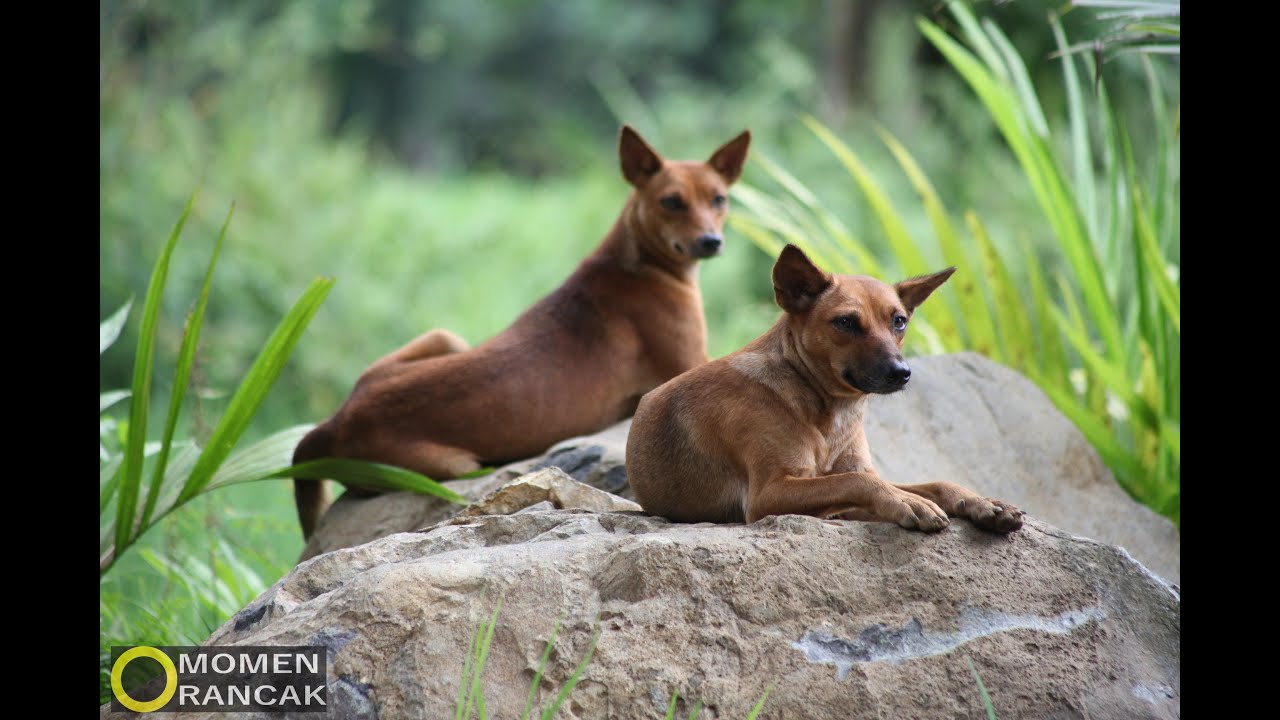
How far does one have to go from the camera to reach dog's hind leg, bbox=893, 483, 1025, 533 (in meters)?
2.97

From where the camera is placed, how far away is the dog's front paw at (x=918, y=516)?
2938mm

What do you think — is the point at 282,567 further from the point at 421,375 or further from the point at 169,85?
the point at 169,85

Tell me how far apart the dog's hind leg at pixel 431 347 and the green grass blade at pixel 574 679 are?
267 centimetres

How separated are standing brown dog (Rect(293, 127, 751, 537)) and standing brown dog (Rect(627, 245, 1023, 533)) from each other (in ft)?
4.73

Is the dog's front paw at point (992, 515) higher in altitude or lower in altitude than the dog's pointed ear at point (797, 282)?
lower

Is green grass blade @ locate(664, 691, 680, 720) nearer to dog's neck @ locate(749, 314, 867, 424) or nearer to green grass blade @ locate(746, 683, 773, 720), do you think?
green grass blade @ locate(746, 683, 773, 720)

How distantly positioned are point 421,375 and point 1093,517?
2.70 m

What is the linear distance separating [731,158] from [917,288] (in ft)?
7.27

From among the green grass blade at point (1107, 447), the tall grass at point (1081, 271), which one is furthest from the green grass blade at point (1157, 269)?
the green grass blade at point (1107, 447)

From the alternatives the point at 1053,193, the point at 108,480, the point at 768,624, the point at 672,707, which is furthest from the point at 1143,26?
the point at 108,480

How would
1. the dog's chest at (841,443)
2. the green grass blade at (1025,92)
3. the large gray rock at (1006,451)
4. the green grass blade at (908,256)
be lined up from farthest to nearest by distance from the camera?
the green grass blade at (908,256) < the green grass blade at (1025,92) < the large gray rock at (1006,451) < the dog's chest at (841,443)

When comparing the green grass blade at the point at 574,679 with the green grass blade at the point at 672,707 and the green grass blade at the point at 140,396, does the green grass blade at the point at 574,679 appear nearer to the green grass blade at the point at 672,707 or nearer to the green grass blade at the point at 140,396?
the green grass blade at the point at 672,707

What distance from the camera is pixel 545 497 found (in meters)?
3.77

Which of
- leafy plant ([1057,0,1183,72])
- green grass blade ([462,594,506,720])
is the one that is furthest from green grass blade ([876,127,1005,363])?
green grass blade ([462,594,506,720])
